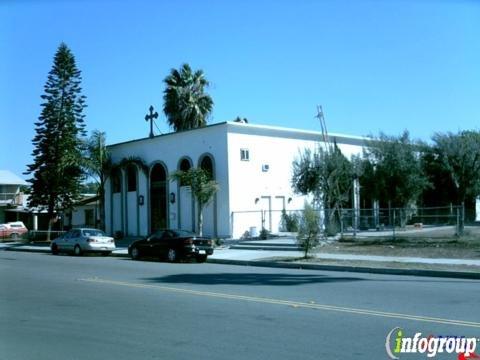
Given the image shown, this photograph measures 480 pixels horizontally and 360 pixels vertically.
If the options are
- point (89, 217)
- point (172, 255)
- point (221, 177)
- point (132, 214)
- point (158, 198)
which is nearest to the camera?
point (172, 255)

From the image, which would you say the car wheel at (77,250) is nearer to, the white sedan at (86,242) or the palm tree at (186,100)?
the white sedan at (86,242)

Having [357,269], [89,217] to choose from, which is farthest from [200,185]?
[89,217]

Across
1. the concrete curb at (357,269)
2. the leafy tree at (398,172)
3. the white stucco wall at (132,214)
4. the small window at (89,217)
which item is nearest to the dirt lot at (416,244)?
the leafy tree at (398,172)

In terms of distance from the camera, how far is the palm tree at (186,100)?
47.6 m

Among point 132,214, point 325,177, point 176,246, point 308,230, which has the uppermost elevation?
point 325,177

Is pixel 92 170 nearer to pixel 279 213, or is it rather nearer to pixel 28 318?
pixel 279 213

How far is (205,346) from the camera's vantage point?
784 cm

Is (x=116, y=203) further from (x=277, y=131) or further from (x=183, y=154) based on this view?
(x=277, y=131)

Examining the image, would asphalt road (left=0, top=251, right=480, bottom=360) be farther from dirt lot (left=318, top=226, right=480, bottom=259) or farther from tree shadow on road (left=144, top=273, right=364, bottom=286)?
dirt lot (left=318, top=226, right=480, bottom=259)

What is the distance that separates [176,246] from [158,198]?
48.1ft

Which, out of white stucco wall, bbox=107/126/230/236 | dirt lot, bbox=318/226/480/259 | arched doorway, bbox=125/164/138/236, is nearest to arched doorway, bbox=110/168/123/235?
white stucco wall, bbox=107/126/230/236

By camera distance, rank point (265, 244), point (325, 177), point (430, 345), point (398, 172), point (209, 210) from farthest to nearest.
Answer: point (209, 210)
point (325, 177)
point (398, 172)
point (265, 244)
point (430, 345)

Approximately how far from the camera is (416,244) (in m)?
24.9

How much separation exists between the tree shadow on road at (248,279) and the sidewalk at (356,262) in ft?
7.56
